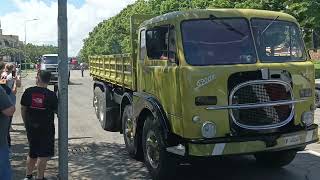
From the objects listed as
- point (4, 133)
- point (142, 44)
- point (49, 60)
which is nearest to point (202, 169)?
point (142, 44)

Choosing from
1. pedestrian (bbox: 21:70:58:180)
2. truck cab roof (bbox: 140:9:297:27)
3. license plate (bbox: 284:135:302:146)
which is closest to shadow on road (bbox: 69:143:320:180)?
license plate (bbox: 284:135:302:146)

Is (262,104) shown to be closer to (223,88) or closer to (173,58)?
(223,88)

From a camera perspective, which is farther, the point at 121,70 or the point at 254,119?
the point at 121,70

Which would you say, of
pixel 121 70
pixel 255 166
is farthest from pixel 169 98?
pixel 121 70

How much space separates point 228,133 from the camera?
265 inches

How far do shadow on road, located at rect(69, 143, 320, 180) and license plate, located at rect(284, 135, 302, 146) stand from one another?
0.88 metres

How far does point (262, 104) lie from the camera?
681 cm

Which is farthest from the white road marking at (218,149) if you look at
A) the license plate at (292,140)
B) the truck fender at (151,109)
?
the license plate at (292,140)

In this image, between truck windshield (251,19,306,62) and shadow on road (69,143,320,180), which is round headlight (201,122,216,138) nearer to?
truck windshield (251,19,306,62)

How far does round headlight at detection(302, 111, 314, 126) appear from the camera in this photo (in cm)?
721

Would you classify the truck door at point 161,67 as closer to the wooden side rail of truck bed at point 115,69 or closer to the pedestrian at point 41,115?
the wooden side rail of truck bed at point 115,69

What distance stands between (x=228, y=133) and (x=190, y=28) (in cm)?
156

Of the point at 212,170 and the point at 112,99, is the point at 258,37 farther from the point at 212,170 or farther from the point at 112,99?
the point at 112,99

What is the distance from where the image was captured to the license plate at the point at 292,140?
693cm
